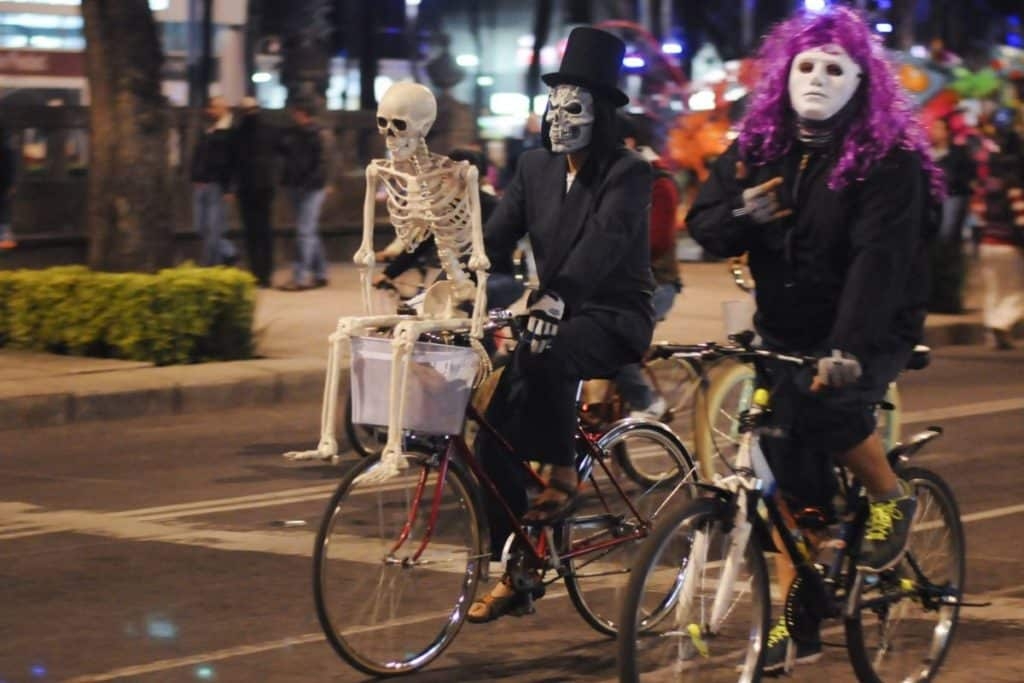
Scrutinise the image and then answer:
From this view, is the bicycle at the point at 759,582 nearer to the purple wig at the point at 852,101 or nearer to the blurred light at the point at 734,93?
the purple wig at the point at 852,101

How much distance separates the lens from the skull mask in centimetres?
588

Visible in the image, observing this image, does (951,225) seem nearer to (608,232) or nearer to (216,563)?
(216,563)

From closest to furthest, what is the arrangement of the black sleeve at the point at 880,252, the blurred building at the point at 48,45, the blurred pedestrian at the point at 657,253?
the black sleeve at the point at 880,252, the blurred pedestrian at the point at 657,253, the blurred building at the point at 48,45

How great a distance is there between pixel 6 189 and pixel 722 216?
45.0ft

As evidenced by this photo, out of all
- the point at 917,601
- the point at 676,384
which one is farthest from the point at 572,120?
the point at 676,384

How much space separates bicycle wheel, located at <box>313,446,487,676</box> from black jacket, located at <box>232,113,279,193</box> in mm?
11951

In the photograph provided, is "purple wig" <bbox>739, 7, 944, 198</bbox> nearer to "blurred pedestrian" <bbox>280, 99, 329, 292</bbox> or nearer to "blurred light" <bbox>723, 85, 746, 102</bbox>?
"blurred pedestrian" <bbox>280, 99, 329, 292</bbox>

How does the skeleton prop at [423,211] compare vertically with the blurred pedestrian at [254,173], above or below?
above

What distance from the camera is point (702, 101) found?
24.1 m

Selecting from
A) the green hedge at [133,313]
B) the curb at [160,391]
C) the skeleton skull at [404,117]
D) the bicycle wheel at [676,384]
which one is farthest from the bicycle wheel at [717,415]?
the green hedge at [133,313]

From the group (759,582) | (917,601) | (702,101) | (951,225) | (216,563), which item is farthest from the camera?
(702,101)

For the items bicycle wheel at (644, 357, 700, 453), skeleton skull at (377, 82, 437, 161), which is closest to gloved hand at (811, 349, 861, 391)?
skeleton skull at (377, 82, 437, 161)

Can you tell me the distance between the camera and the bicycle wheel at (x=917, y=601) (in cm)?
550

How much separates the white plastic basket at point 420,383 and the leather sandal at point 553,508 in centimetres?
55
